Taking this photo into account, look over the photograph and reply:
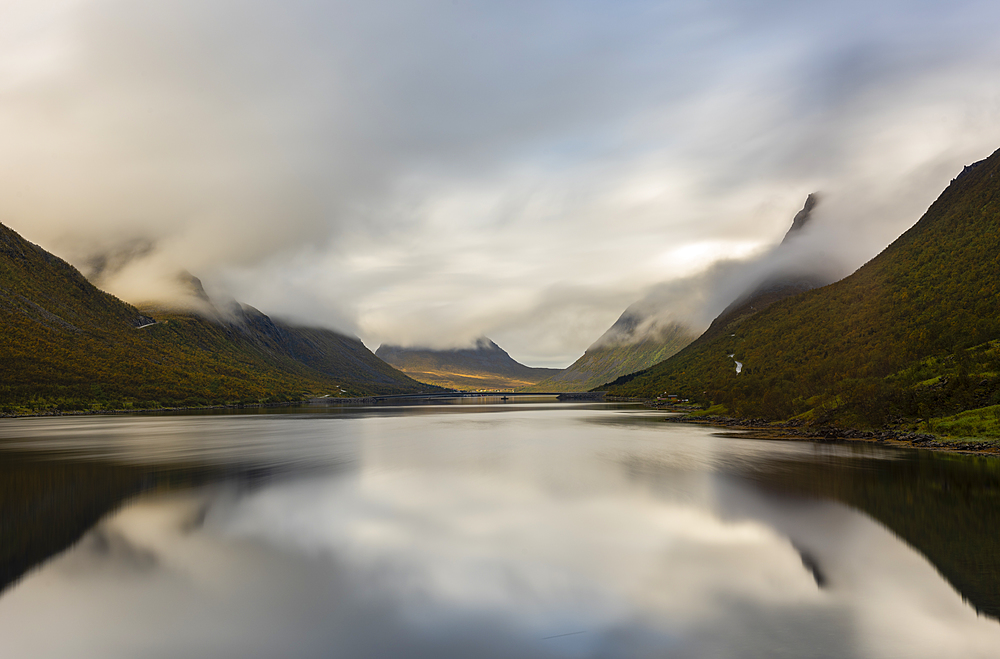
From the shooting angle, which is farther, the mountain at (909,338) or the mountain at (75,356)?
the mountain at (75,356)

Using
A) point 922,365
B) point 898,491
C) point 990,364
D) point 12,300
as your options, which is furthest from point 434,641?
point 12,300

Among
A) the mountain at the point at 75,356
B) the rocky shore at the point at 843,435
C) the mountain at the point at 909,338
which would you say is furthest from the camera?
the mountain at the point at 75,356

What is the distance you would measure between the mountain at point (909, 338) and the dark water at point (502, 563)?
58.4 feet

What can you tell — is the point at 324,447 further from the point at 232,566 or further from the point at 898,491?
the point at 898,491

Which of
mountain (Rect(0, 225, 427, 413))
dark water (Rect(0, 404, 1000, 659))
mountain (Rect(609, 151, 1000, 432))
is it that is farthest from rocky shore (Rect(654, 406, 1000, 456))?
mountain (Rect(0, 225, 427, 413))

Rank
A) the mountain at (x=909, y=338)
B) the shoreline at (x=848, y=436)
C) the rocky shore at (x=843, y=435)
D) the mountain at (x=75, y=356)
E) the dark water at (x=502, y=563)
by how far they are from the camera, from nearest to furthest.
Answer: the dark water at (x=502, y=563) < the shoreline at (x=848, y=436) < the rocky shore at (x=843, y=435) < the mountain at (x=909, y=338) < the mountain at (x=75, y=356)

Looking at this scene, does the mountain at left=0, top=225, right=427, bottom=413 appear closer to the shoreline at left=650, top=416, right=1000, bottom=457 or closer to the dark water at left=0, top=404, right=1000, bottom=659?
the dark water at left=0, top=404, right=1000, bottom=659

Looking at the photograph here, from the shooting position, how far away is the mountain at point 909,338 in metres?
47.5

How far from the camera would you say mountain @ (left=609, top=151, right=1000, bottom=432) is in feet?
156

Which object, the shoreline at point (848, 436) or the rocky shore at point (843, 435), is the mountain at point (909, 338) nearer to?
the rocky shore at point (843, 435)

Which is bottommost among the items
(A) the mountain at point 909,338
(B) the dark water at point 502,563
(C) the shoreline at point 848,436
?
(B) the dark water at point 502,563

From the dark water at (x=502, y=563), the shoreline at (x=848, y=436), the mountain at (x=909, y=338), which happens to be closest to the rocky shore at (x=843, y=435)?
the shoreline at (x=848, y=436)

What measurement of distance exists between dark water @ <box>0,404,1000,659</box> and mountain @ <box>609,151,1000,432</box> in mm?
17801

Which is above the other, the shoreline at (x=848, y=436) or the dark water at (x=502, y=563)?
the shoreline at (x=848, y=436)
